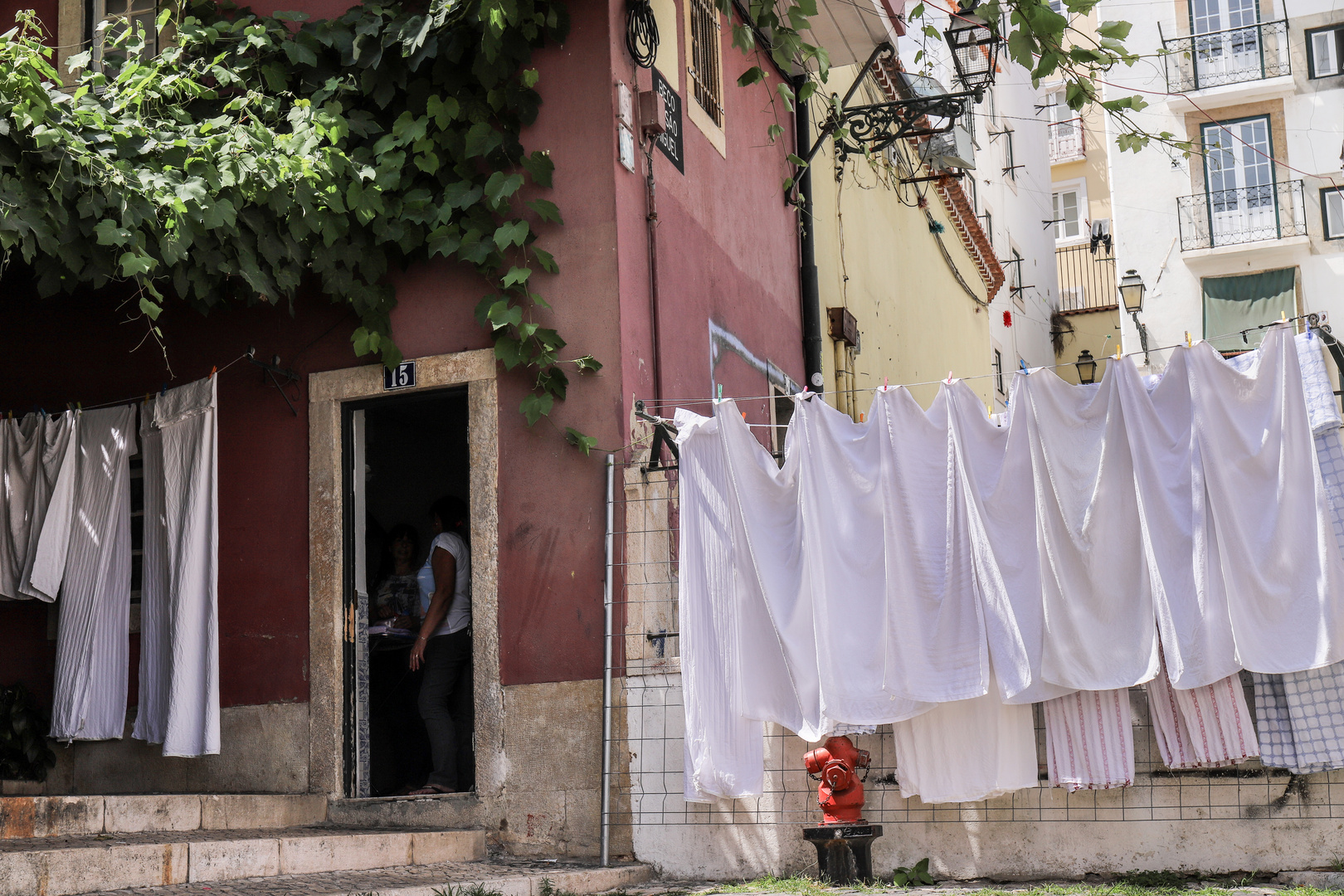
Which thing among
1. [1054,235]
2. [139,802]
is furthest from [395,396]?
[1054,235]

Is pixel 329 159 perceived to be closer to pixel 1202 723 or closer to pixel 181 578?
pixel 181 578

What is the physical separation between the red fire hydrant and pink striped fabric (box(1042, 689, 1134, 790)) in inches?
34.3

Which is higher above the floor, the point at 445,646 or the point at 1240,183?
the point at 1240,183

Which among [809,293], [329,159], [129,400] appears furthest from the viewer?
[809,293]

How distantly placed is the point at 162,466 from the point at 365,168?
215 cm

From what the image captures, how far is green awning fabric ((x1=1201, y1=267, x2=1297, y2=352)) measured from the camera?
77.5ft

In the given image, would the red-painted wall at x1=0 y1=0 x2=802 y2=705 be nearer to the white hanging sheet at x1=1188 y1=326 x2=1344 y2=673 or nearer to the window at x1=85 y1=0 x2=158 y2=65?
the window at x1=85 y1=0 x2=158 y2=65

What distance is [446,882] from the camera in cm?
597

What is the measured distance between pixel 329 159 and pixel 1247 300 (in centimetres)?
2025

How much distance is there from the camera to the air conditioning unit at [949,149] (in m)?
14.7

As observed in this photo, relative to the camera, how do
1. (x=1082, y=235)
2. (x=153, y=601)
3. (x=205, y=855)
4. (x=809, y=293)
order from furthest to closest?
(x=1082, y=235) → (x=809, y=293) → (x=153, y=601) → (x=205, y=855)

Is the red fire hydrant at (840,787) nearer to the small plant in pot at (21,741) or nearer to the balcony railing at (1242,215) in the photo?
the small plant in pot at (21,741)

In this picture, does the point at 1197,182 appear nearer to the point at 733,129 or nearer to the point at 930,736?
the point at 733,129

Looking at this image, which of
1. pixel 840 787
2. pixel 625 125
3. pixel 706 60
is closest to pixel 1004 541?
pixel 840 787
